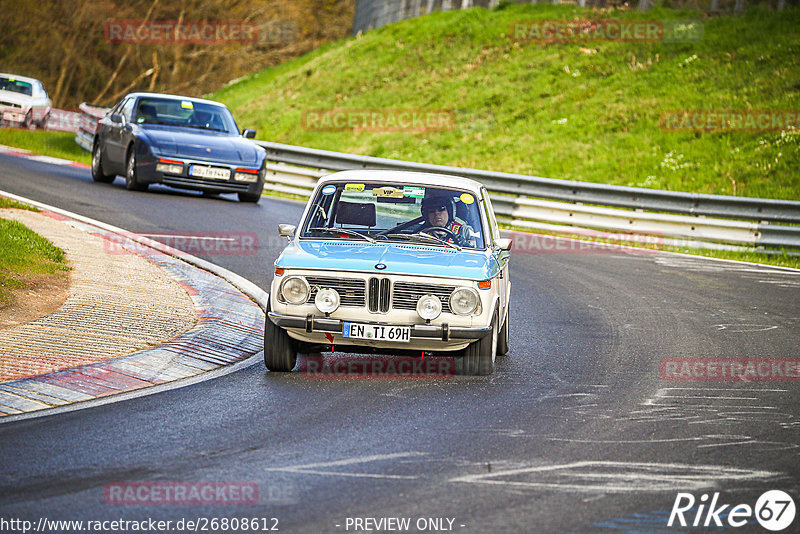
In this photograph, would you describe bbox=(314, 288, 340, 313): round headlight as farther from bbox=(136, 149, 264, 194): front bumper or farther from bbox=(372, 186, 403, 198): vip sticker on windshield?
bbox=(136, 149, 264, 194): front bumper

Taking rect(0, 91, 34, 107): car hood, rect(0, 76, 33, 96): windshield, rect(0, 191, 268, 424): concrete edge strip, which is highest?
rect(0, 76, 33, 96): windshield

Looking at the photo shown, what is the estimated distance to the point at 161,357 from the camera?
26.9 ft

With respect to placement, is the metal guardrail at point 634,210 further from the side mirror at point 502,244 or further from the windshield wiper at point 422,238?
the windshield wiper at point 422,238

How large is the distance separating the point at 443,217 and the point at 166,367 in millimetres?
2601

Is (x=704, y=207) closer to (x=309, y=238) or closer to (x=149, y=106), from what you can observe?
(x=149, y=106)

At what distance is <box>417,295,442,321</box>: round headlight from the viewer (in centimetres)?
795

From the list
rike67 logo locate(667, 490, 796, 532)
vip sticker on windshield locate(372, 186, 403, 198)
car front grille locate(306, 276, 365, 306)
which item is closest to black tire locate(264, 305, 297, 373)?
car front grille locate(306, 276, 365, 306)

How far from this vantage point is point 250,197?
64.8 ft

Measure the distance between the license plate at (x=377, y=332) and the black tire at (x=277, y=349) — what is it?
1.72 feet

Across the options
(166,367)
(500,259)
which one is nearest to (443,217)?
(500,259)

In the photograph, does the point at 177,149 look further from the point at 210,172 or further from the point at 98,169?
the point at 98,169

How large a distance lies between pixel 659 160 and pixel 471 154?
5698mm

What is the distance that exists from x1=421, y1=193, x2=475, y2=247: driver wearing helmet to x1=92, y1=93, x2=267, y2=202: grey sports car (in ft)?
32.4

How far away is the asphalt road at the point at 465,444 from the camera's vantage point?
197 inches
